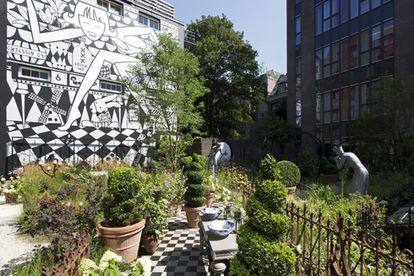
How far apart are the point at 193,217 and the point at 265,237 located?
4.11 m

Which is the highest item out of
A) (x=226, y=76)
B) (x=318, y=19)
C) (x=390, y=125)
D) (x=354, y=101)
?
(x=318, y=19)

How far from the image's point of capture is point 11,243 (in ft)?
16.4

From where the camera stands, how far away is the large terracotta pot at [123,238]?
456 cm

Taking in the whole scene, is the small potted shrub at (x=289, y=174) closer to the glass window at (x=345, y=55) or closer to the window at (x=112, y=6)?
the glass window at (x=345, y=55)

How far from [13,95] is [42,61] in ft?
6.67

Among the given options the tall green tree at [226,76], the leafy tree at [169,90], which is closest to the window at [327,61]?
the tall green tree at [226,76]

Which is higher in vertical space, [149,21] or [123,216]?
[149,21]

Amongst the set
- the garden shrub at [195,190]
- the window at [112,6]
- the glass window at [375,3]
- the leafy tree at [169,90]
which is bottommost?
the garden shrub at [195,190]

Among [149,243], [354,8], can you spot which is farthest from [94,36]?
[354,8]

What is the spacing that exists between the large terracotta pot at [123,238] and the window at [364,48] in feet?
51.6

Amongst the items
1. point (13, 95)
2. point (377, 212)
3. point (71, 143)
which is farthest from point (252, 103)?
point (377, 212)

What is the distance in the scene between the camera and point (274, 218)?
9.36 feet

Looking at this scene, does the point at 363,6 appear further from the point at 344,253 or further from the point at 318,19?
the point at 344,253

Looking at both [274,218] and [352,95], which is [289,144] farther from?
[274,218]
